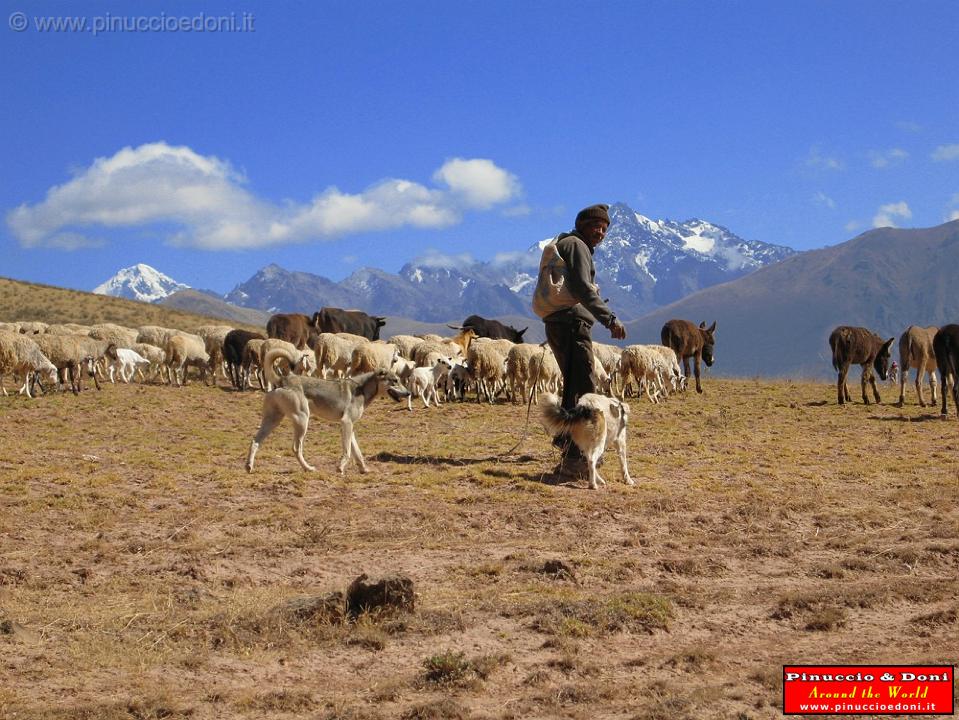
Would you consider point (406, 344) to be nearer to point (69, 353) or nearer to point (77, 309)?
point (69, 353)

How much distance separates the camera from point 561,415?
1225 centimetres

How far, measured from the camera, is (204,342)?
3006 centimetres

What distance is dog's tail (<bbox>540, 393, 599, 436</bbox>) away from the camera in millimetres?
12203

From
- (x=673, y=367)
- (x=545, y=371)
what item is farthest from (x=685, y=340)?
(x=545, y=371)

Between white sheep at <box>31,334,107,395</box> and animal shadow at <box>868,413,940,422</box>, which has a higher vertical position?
white sheep at <box>31,334,107,395</box>

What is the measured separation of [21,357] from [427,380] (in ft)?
32.2

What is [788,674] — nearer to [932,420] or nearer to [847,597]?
[847,597]

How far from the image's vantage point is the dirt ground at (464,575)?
6.26 metres

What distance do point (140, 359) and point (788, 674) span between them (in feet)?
81.9

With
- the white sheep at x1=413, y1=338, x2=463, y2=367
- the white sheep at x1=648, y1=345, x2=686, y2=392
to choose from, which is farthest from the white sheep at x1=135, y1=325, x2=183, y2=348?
the white sheep at x1=648, y1=345, x2=686, y2=392

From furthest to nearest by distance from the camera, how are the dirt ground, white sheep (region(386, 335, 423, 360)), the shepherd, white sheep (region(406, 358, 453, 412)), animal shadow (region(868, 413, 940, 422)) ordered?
white sheep (region(386, 335, 423, 360))
white sheep (region(406, 358, 453, 412))
animal shadow (region(868, 413, 940, 422))
the shepherd
the dirt ground

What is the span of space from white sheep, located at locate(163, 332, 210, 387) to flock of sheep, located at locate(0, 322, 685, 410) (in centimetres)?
3

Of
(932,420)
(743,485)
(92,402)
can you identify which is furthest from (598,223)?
(92,402)

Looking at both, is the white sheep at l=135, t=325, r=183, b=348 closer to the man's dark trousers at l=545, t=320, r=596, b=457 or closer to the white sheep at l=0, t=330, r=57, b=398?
the white sheep at l=0, t=330, r=57, b=398
